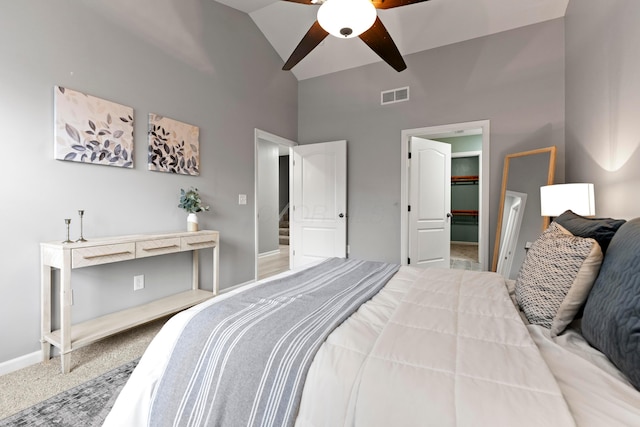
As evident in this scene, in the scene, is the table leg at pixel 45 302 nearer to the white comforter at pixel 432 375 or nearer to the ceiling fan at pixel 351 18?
the white comforter at pixel 432 375

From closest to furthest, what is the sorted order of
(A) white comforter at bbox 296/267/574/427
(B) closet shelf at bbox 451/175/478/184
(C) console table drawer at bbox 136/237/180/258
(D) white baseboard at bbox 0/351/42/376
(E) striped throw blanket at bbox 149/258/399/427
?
(A) white comforter at bbox 296/267/574/427
(E) striped throw blanket at bbox 149/258/399/427
(D) white baseboard at bbox 0/351/42/376
(C) console table drawer at bbox 136/237/180/258
(B) closet shelf at bbox 451/175/478/184

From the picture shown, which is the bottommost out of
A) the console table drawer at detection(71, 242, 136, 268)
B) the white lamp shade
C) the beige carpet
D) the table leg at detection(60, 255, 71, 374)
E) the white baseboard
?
the beige carpet

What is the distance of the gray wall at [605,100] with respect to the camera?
5.75ft

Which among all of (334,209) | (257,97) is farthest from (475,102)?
(257,97)

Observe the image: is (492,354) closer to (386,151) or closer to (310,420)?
(310,420)

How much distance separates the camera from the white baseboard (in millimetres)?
1861

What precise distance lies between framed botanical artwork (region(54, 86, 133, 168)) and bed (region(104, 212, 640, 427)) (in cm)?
183

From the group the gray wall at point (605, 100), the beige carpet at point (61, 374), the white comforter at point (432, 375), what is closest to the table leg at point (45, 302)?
the beige carpet at point (61, 374)

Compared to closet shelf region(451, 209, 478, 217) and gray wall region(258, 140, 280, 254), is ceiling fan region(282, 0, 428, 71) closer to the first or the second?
gray wall region(258, 140, 280, 254)

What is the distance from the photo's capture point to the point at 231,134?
3.46 metres

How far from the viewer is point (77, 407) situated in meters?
1.54

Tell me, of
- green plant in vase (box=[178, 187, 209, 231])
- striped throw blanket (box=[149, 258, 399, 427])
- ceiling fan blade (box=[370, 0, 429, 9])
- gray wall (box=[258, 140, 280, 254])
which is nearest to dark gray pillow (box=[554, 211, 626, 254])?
striped throw blanket (box=[149, 258, 399, 427])

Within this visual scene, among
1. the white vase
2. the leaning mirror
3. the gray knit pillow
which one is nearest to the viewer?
the gray knit pillow

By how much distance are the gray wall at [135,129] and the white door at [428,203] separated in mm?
2164
